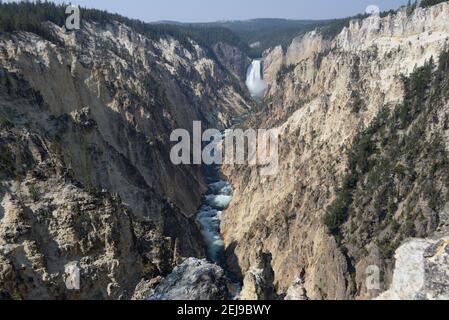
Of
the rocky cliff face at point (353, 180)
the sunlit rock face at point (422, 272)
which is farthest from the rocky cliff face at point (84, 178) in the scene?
the sunlit rock face at point (422, 272)

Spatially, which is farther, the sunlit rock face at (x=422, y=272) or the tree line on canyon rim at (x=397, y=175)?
the tree line on canyon rim at (x=397, y=175)

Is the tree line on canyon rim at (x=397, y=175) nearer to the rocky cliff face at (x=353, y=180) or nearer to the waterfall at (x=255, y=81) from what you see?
the rocky cliff face at (x=353, y=180)

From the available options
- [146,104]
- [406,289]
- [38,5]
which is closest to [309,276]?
[406,289]

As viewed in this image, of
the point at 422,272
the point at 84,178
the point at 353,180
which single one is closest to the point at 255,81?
the point at 353,180

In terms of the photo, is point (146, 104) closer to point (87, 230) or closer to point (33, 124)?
point (33, 124)

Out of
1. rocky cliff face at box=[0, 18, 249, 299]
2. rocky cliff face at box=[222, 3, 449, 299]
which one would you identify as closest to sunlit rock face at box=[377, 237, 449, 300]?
rocky cliff face at box=[0, 18, 249, 299]

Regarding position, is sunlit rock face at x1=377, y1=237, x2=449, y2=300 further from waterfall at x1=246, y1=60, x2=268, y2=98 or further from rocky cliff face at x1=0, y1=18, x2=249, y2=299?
waterfall at x1=246, y1=60, x2=268, y2=98
